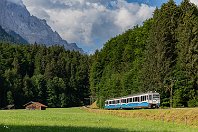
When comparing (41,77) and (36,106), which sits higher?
(41,77)

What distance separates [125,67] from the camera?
116 m

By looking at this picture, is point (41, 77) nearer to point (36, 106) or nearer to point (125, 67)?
point (36, 106)

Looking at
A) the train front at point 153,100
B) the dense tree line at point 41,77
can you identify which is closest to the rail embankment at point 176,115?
the train front at point 153,100

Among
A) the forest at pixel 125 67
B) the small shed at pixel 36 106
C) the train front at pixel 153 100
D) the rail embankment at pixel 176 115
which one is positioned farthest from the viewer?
the small shed at pixel 36 106

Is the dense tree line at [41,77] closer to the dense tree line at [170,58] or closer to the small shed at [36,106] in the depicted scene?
the small shed at [36,106]

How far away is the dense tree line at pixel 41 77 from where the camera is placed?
150875mm

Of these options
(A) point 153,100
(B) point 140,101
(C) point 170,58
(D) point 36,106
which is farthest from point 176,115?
(D) point 36,106

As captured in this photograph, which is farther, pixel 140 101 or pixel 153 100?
pixel 140 101

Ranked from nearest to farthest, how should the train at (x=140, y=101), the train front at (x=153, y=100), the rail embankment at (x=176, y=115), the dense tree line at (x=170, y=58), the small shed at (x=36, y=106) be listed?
the rail embankment at (x=176, y=115) < the train front at (x=153, y=100) < the train at (x=140, y=101) < the dense tree line at (x=170, y=58) < the small shed at (x=36, y=106)

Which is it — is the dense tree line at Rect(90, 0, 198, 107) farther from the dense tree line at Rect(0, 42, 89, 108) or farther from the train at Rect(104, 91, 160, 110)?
the dense tree line at Rect(0, 42, 89, 108)

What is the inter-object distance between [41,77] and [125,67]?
57.4m

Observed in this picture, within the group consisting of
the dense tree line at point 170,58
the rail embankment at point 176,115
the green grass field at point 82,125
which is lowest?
the green grass field at point 82,125

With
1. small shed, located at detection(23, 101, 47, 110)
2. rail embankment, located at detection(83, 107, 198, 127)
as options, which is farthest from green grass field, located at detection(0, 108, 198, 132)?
small shed, located at detection(23, 101, 47, 110)

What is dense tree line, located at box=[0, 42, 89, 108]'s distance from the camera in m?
151
